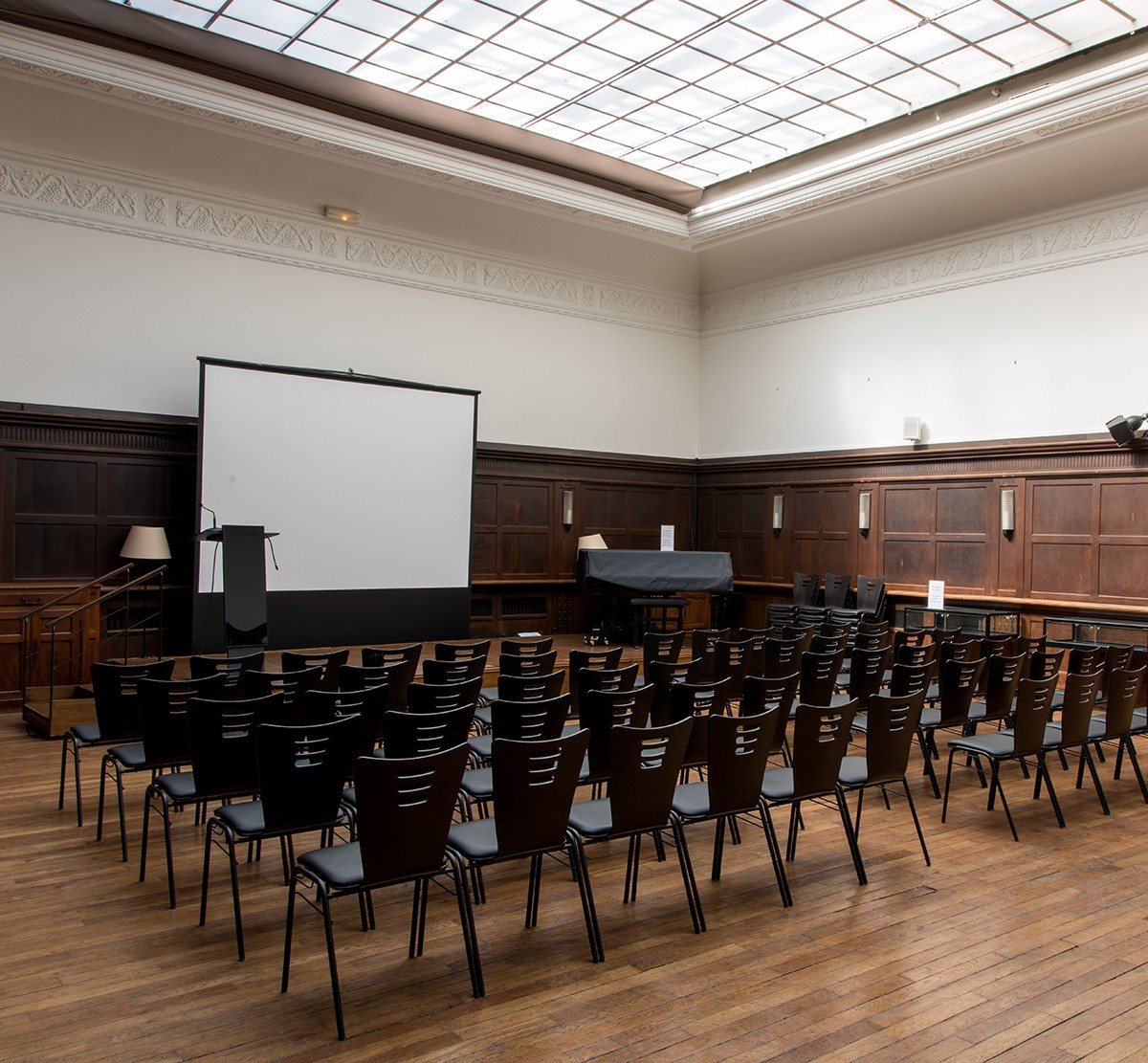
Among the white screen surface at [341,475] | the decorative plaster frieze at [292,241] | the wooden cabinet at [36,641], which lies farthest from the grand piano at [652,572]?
the wooden cabinet at [36,641]

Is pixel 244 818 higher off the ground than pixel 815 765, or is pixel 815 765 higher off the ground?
pixel 815 765

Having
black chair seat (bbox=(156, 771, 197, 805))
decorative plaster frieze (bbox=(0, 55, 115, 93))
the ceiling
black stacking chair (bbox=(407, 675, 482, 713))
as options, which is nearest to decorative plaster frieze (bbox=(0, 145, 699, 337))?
decorative plaster frieze (bbox=(0, 55, 115, 93))

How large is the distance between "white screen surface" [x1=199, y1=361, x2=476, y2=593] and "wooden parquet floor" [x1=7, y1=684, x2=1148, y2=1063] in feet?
18.7

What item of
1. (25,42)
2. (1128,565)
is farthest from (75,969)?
(1128,565)

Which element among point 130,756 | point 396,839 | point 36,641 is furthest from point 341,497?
point 396,839

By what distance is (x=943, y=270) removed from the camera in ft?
40.8

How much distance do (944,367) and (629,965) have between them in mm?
10420

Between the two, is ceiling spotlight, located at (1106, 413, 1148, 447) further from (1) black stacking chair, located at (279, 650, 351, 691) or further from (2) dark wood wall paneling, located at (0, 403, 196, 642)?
(2) dark wood wall paneling, located at (0, 403, 196, 642)

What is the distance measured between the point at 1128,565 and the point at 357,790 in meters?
9.89

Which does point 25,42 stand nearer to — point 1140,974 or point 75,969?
point 75,969

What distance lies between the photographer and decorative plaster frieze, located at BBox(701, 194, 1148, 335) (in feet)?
35.7

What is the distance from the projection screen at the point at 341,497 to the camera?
34.2 ft

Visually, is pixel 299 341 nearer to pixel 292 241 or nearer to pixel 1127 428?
pixel 292 241

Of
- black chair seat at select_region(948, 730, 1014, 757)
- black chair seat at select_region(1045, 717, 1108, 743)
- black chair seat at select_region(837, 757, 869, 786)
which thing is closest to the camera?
black chair seat at select_region(837, 757, 869, 786)
